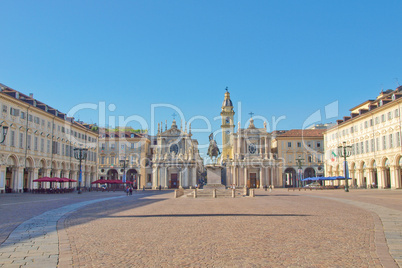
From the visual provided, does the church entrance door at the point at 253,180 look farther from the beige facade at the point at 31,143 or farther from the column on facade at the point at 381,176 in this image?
the beige facade at the point at 31,143

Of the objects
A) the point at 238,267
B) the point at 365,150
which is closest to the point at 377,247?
the point at 238,267

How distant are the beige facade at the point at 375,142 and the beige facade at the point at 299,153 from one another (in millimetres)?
17756

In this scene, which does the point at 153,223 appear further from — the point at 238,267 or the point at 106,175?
the point at 106,175

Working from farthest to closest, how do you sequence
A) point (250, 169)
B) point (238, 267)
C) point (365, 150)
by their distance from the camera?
point (250, 169) < point (365, 150) < point (238, 267)

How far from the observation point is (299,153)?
318ft

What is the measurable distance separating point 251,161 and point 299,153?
12.4m

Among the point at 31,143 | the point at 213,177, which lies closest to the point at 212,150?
the point at 213,177

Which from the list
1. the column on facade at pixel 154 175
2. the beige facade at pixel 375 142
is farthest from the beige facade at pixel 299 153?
the column on facade at pixel 154 175

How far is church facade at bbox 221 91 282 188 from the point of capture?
94312 millimetres

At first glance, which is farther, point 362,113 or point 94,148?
point 94,148

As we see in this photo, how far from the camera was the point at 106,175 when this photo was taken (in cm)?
9756

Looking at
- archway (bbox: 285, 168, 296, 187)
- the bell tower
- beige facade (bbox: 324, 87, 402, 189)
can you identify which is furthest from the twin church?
beige facade (bbox: 324, 87, 402, 189)

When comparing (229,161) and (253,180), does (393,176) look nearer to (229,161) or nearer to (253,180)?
(253,180)

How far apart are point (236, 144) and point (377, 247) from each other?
294ft
